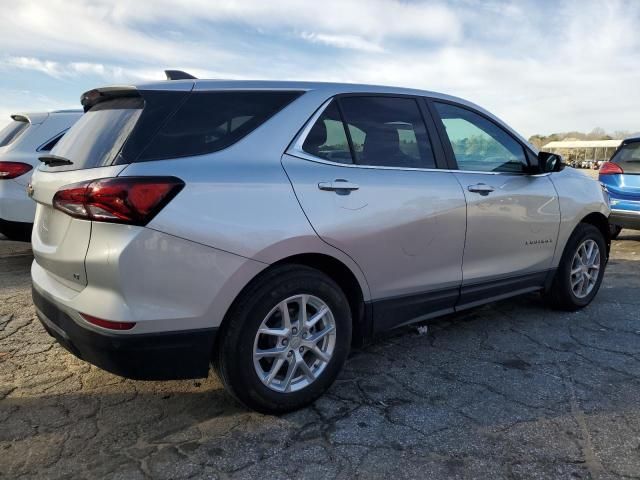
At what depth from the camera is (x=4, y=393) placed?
9.87 feet

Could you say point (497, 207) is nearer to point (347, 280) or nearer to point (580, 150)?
point (347, 280)

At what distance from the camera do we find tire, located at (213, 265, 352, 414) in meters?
2.53

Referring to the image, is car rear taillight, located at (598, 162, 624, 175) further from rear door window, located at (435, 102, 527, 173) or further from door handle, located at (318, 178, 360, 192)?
door handle, located at (318, 178, 360, 192)

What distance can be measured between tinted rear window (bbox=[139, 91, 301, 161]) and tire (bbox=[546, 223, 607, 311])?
9.46ft

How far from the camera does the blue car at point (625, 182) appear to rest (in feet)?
23.9

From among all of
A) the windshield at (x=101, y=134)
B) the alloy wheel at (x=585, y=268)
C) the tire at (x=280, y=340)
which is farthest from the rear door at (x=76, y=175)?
the alloy wheel at (x=585, y=268)

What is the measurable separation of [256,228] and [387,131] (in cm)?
124

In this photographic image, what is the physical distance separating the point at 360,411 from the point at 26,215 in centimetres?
435

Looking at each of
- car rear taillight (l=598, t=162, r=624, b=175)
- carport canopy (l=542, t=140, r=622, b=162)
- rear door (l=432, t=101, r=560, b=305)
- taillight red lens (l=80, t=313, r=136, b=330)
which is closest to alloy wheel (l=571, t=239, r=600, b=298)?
rear door (l=432, t=101, r=560, b=305)

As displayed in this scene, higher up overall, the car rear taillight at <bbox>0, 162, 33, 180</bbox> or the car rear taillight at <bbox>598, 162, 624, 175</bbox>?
the car rear taillight at <bbox>598, 162, 624, 175</bbox>

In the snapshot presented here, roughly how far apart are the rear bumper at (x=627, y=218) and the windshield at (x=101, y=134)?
270 inches

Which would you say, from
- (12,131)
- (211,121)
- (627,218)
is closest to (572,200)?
(211,121)

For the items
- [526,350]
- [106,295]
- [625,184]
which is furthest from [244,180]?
[625,184]

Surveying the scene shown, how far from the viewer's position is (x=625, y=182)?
24.3 ft
